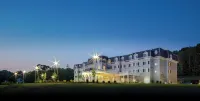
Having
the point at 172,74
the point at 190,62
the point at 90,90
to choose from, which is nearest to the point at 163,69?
the point at 172,74

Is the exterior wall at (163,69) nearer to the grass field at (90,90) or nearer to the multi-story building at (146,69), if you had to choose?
the multi-story building at (146,69)

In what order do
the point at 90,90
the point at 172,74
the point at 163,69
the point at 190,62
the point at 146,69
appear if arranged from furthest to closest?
the point at 190,62 < the point at 172,74 < the point at 163,69 < the point at 146,69 < the point at 90,90

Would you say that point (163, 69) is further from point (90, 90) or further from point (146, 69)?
point (90, 90)

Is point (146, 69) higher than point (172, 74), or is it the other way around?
point (146, 69)

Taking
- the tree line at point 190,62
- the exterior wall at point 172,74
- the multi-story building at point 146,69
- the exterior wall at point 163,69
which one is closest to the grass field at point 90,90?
the multi-story building at point 146,69

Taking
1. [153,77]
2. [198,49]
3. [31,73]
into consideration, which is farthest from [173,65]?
[31,73]

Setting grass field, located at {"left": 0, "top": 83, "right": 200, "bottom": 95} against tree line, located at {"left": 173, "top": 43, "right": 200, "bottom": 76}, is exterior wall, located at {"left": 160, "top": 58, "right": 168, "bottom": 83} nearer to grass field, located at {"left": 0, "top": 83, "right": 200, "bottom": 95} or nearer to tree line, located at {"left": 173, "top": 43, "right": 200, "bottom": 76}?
tree line, located at {"left": 173, "top": 43, "right": 200, "bottom": 76}

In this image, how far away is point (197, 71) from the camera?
11869 centimetres

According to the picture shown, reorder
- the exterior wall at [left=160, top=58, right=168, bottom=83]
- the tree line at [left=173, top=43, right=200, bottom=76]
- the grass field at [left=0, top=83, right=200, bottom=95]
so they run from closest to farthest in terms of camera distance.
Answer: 1. the grass field at [left=0, top=83, right=200, bottom=95]
2. the exterior wall at [left=160, top=58, right=168, bottom=83]
3. the tree line at [left=173, top=43, right=200, bottom=76]

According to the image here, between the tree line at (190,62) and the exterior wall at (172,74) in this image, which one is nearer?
the exterior wall at (172,74)

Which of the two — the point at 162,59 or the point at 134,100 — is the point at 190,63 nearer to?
the point at 162,59

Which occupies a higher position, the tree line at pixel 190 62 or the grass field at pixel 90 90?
the tree line at pixel 190 62

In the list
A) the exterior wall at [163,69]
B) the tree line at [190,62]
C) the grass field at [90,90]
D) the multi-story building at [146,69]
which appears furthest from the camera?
the tree line at [190,62]

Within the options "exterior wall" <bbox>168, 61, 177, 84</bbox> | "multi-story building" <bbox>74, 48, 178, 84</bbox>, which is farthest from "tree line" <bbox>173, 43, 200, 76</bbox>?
"exterior wall" <bbox>168, 61, 177, 84</bbox>
